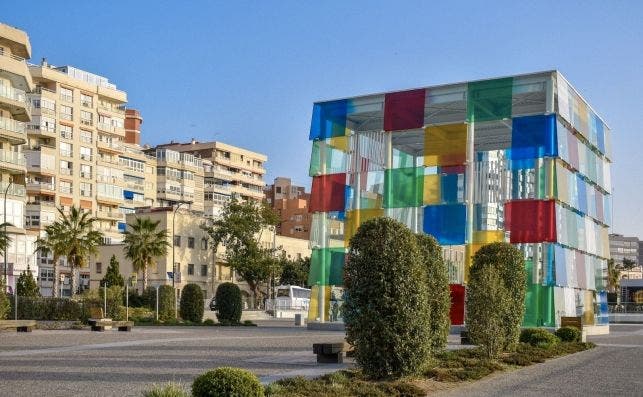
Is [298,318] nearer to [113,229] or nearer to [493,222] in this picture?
[493,222]

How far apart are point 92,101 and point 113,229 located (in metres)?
15.8

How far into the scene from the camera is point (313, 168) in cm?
5112

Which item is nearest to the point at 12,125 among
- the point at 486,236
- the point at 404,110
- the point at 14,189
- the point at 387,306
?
the point at 14,189

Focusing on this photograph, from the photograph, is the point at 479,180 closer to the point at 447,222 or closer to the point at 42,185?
the point at 447,222

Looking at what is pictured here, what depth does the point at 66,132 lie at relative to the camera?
104m

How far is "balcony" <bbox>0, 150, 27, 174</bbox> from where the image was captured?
66.9 m

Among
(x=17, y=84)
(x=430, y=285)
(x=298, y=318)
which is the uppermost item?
(x=17, y=84)

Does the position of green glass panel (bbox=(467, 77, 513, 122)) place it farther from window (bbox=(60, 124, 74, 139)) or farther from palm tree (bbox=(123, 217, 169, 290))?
window (bbox=(60, 124, 74, 139))

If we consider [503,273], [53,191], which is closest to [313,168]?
[503,273]

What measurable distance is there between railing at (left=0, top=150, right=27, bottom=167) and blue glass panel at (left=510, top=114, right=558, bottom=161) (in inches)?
1579

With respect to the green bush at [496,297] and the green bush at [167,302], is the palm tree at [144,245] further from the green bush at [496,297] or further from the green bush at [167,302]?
the green bush at [496,297]

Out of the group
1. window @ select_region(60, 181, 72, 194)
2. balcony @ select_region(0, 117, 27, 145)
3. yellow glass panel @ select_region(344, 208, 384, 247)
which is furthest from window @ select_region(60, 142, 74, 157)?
yellow glass panel @ select_region(344, 208, 384, 247)

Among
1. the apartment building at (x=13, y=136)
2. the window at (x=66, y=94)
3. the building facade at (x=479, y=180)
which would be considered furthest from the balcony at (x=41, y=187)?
the building facade at (x=479, y=180)

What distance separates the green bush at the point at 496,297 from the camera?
22.2 metres
